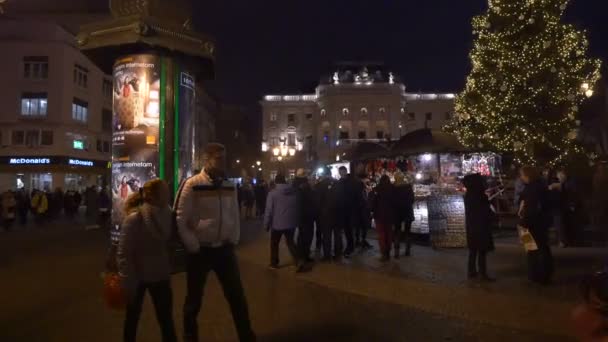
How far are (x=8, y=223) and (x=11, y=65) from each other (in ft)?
82.1

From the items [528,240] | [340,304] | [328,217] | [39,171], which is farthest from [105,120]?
[528,240]

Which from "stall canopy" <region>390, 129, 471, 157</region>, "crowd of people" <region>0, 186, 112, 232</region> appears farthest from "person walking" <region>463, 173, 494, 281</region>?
"crowd of people" <region>0, 186, 112, 232</region>

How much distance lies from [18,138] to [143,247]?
134ft

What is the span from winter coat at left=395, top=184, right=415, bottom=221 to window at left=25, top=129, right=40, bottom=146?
121 ft

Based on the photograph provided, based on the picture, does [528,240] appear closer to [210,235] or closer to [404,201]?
[404,201]

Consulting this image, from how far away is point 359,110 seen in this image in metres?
80.9

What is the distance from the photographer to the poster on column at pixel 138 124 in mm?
9555

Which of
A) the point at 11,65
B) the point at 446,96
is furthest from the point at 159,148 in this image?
the point at 446,96

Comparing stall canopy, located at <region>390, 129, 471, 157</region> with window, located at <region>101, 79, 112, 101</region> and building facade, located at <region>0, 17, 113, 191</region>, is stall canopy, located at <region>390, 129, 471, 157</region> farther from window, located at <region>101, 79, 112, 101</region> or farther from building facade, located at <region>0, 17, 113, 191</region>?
window, located at <region>101, 79, 112, 101</region>

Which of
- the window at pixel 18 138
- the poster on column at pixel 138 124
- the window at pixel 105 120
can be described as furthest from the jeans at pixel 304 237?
the window at pixel 105 120

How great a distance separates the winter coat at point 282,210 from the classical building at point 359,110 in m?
68.6

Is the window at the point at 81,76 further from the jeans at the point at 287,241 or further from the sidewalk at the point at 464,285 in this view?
the jeans at the point at 287,241

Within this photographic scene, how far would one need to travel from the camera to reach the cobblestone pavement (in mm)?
5922

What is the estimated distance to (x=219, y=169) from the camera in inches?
199
